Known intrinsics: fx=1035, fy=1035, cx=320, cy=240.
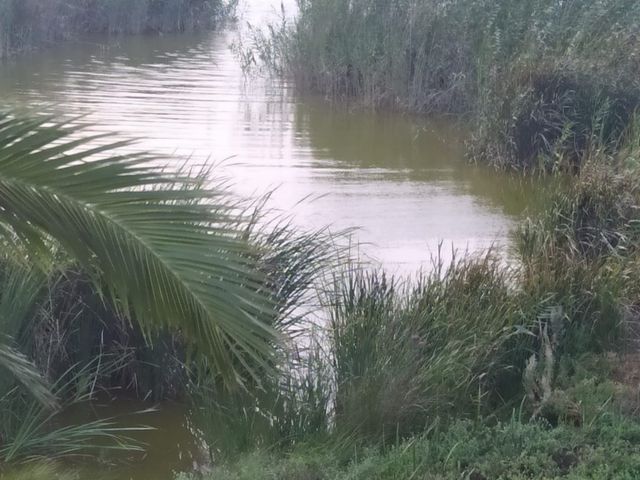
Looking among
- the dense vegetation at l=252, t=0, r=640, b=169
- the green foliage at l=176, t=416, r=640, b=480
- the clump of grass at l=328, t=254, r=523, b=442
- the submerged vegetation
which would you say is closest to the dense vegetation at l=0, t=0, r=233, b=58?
the dense vegetation at l=252, t=0, r=640, b=169

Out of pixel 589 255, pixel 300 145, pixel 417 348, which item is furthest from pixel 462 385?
pixel 300 145

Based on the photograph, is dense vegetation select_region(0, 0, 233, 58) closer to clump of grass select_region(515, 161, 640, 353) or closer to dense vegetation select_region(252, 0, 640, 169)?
dense vegetation select_region(252, 0, 640, 169)

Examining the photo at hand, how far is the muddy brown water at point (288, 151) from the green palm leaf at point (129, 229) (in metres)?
Result: 0.35

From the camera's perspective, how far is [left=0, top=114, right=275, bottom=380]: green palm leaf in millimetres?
2830

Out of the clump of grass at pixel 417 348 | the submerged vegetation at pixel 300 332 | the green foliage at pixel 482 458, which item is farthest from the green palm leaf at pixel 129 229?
the clump of grass at pixel 417 348

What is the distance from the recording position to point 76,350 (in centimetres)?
492

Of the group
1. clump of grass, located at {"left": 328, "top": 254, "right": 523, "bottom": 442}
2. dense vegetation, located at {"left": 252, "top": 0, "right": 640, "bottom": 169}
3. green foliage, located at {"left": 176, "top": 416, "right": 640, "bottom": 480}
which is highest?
dense vegetation, located at {"left": 252, "top": 0, "right": 640, "bottom": 169}

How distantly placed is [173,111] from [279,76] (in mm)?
3005

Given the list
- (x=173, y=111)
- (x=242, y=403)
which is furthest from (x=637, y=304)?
(x=173, y=111)

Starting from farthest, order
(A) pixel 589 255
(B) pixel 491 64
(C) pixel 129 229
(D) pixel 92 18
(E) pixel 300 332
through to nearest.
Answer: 1. (D) pixel 92 18
2. (B) pixel 491 64
3. (A) pixel 589 255
4. (E) pixel 300 332
5. (C) pixel 129 229

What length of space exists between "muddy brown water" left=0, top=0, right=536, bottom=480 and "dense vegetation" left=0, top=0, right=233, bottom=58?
0.53 m

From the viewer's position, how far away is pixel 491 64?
35.9ft

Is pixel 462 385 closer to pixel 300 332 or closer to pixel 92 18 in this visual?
pixel 300 332

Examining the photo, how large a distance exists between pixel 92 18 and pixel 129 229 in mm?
18870
